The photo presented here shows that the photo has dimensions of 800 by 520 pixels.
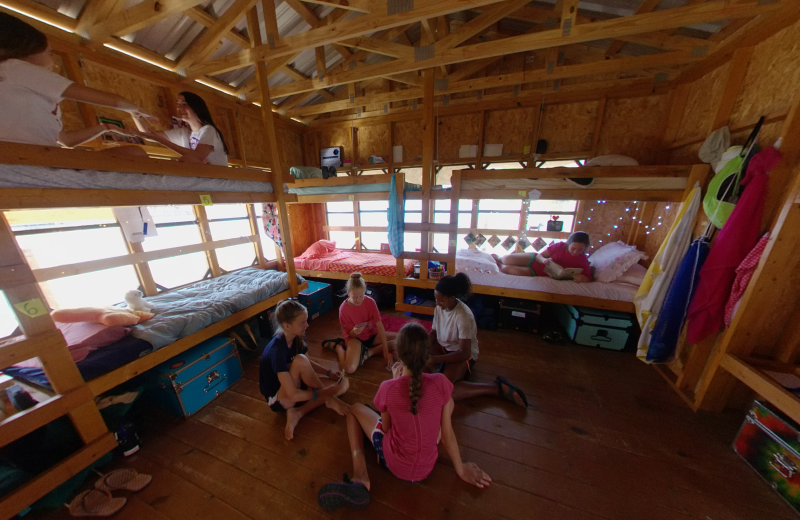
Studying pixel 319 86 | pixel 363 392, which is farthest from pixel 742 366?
pixel 319 86

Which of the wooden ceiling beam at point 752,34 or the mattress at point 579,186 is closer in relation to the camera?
the wooden ceiling beam at point 752,34

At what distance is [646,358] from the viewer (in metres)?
2.40

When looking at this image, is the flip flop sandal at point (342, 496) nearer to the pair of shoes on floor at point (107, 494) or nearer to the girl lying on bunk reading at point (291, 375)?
the girl lying on bunk reading at point (291, 375)

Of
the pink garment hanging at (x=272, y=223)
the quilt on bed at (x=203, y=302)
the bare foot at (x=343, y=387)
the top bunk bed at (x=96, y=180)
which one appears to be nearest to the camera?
the top bunk bed at (x=96, y=180)

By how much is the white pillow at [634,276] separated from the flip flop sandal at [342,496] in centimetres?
350

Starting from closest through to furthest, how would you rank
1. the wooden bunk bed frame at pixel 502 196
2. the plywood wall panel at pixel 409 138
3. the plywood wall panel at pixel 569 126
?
the wooden bunk bed frame at pixel 502 196, the plywood wall panel at pixel 569 126, the plywood wall panel at pixel 409 138

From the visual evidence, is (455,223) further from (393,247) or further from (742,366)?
(742,366)

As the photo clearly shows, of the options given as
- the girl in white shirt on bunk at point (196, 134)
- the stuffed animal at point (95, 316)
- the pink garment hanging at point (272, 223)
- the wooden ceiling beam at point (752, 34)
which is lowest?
the stuffed animal at point (95, 316)

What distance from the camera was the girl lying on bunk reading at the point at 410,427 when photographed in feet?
4.22

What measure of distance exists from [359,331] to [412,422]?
136cm

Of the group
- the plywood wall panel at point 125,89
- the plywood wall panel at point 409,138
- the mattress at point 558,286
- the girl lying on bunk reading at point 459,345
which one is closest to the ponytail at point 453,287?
the girl lying on bunk reading at point 459,345

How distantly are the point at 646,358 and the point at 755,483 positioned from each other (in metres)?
1.00

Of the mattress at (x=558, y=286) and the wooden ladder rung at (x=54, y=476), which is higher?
the mattress at (x=558, y=286)

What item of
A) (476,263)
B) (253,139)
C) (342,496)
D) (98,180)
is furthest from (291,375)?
(253,139)
